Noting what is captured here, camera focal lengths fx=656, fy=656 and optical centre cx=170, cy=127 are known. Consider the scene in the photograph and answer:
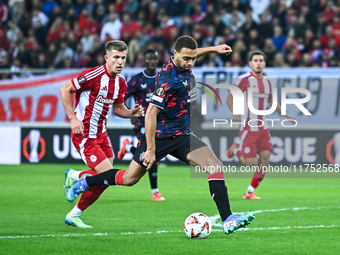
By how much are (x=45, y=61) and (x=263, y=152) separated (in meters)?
10.6

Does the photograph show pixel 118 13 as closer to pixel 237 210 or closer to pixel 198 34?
pixel 198 34

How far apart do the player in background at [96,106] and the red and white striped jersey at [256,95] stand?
3.59 meters

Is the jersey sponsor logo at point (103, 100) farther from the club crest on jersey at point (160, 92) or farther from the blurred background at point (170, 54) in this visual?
the blurred background at point (170, 54)

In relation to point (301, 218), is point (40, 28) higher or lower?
higher

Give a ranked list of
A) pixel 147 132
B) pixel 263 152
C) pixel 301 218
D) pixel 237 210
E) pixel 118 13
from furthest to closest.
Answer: pixel 118 13, pixel 263 152, pixel 237 210, pixel 301 218, pixel 147 132

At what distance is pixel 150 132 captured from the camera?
696cm

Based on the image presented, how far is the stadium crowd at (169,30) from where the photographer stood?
18438mm

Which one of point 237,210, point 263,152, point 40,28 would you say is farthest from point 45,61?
point 237,210

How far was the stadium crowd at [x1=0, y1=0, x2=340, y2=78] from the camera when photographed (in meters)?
18.4

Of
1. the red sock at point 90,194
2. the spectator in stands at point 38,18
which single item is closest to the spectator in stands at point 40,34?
the spectator in stands at point 38,18

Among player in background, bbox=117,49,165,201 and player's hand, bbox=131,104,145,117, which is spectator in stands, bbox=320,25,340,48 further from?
player's hand, bbox=131,104,145,117

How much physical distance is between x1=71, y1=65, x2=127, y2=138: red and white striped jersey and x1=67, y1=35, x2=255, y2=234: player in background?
1037mm

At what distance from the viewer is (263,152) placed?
11.4 m

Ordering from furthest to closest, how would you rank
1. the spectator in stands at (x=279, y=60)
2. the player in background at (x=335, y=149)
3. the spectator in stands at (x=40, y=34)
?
the spectator in stands at (x=40, y=34) < the spectator in stands at (x=279, y=60) < the player in background at (x=335, y=149)
